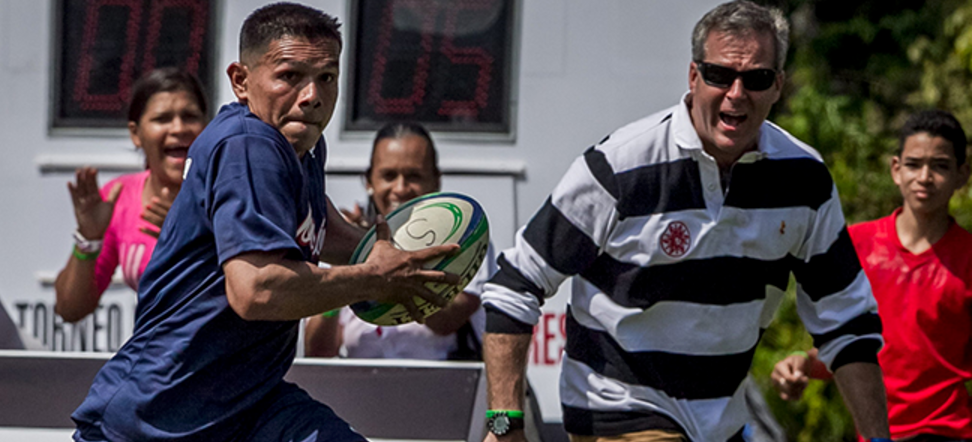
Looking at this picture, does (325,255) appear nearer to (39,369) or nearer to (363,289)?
(363,289)

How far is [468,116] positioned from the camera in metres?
6.25

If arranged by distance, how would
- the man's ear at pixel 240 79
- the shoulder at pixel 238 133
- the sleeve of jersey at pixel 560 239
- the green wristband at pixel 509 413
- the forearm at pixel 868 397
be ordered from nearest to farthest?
1. the shoulder at pixel 238 133
2. the man's ear at pixel 240 79
3. the green wristband at pixel 509 413
4. the sleeve of jersey at pixel 560 239
5. the forearm at pixel 868 397

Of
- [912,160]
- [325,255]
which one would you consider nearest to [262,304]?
[325,255]

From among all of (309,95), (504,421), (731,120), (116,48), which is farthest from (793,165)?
(116,48)

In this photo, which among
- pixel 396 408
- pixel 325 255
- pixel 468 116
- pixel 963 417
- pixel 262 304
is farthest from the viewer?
pixel 468 116

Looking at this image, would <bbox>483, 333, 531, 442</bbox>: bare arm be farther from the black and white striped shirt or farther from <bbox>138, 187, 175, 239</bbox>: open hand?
<bbox>138, 187, 175, 239</bbox>: open hand

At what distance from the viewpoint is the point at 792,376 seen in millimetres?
4102

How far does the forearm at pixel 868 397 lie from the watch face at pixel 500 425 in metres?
1.04

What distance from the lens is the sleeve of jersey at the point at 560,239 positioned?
340 centimetres

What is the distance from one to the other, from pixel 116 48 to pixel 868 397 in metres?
4.45

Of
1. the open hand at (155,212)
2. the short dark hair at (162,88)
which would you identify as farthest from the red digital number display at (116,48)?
the open hand at (155,212)

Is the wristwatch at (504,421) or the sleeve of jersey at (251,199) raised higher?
the sleeve of jersey at (251,199)

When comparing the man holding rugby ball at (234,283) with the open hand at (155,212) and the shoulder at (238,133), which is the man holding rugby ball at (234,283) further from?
the open hand at (155,212)

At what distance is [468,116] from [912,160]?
7.33 ft
